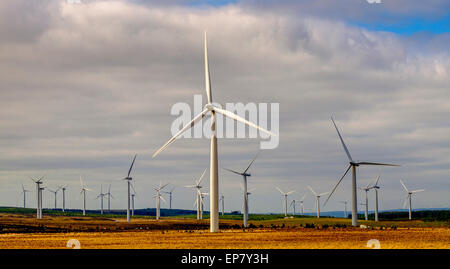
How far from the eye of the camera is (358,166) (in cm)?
13438
